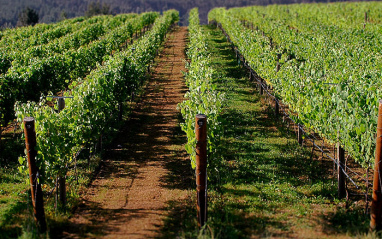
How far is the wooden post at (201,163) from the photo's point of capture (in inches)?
232

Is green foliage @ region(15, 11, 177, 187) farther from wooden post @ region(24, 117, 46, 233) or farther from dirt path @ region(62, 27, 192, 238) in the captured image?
dirt path @ region(62, 27, 192, 238)

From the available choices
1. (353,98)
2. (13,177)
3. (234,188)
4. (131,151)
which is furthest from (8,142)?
(353,98)

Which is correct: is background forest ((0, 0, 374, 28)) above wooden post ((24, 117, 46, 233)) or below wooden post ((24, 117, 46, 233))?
above

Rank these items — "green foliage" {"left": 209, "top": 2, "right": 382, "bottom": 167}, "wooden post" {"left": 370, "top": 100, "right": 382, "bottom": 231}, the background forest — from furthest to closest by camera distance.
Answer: the background forest
"green foliage" {"left": 209, "top": 2, "right": 382, "bottom": 167}
"wooden post" {"left": 370, "top": 100, "right": 382, "bottom": 231}

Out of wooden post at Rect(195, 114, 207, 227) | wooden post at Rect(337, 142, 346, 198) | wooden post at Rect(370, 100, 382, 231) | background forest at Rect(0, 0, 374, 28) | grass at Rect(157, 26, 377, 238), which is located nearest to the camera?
wooden post at Rect(370, 100, 382, 231)

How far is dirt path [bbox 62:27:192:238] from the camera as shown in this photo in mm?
6551

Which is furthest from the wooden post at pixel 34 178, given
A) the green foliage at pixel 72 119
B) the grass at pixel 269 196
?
the grass at pixel 269 196

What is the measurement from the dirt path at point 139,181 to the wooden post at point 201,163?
786 millimetres

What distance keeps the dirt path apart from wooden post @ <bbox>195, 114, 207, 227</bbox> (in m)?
0.79

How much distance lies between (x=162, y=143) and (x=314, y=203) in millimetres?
4545

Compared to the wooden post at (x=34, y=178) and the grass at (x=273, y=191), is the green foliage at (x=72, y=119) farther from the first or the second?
the grass at (x=273, y=191)

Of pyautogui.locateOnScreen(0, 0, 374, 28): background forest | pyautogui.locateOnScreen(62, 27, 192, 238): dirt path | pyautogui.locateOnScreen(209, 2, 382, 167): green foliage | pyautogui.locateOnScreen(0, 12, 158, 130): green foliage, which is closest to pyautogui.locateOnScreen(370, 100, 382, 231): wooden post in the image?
pyautogui.locateOnScreen(209, 2, 382, 167): green foliage

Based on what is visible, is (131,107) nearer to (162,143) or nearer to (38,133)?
(162,143)

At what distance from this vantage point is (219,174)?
852cm
